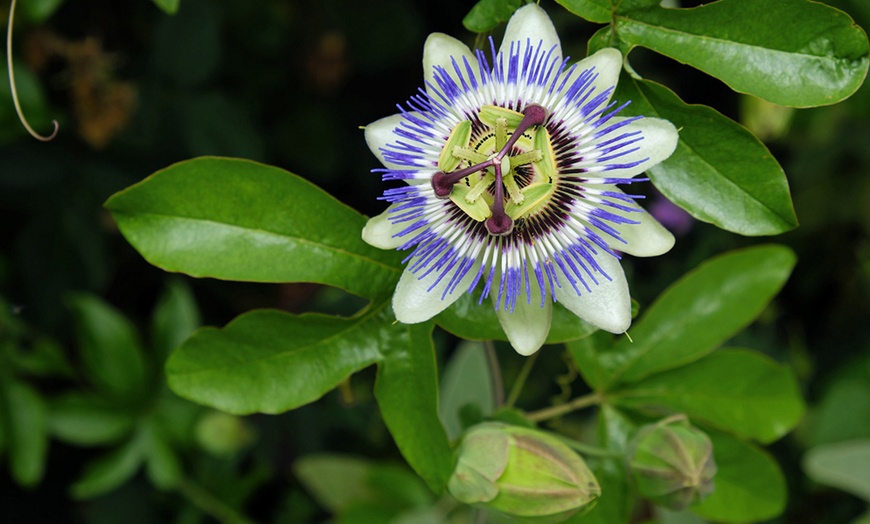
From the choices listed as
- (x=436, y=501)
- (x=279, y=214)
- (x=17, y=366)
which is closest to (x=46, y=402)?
(x=17, y=366)

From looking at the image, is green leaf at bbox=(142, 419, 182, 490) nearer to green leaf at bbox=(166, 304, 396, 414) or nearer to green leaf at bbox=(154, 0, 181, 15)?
green leaf at bbox=(166, 304, 396, 414)

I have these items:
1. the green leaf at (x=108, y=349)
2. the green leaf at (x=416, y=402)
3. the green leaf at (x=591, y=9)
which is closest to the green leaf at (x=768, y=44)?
the green leaf at (x=591, y=9)

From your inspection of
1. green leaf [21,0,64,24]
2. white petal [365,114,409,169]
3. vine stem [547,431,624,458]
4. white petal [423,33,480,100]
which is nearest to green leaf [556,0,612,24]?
white petal [423,33,480,100]

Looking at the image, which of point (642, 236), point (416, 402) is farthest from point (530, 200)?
point (416, 402)

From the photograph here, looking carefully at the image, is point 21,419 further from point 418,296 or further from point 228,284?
point 418,296

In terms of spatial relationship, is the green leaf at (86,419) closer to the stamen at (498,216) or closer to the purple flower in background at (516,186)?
Answer: the purple flower in background at (516,186)
